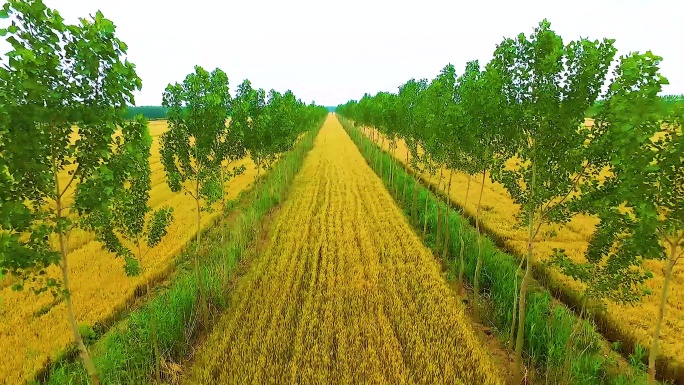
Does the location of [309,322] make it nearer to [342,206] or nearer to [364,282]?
[364,282]

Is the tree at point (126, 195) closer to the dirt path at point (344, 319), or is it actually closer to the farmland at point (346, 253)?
the farmland at point (346, 253)

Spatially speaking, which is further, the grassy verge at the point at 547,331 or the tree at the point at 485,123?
the tree at the point at 485,123

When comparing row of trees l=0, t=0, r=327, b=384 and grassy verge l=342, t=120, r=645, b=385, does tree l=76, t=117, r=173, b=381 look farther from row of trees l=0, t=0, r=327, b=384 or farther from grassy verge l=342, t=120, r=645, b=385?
grassy verge l=342, t=120, r=645, b=385

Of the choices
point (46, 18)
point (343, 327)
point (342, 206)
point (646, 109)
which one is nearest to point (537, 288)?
point (343, 327)

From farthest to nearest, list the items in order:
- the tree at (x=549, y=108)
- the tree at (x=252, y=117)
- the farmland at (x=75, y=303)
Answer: the tree at (x=252, y=117) < the farmland at (x=75, y=303) < the tree at (x=549, y=108)

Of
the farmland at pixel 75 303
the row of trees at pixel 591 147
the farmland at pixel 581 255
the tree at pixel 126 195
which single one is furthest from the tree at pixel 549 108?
the farmland at pixel 75 303

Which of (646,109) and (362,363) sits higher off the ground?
(646,109)

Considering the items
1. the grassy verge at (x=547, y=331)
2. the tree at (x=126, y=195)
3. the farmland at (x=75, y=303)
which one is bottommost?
the farmland at (x=75, y=303)
